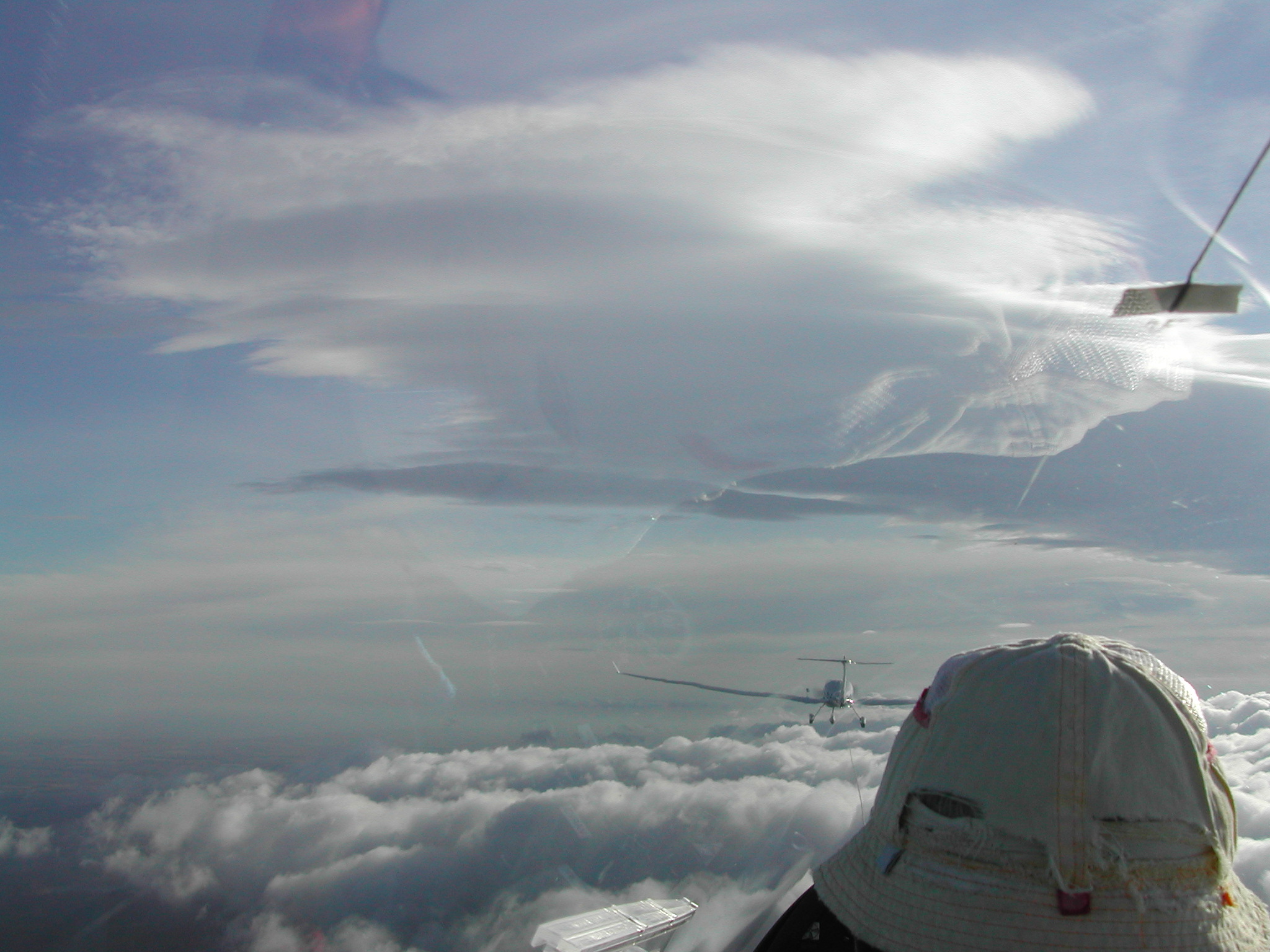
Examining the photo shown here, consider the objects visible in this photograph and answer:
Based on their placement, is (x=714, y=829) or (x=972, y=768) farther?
(x=714, y=829)

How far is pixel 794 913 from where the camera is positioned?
4254 mm

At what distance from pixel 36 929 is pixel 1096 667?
93.0m

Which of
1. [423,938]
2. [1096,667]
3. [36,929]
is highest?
[1096,667]

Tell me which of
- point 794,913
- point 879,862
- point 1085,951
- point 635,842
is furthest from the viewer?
point 635,842

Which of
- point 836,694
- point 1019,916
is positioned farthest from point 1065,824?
point 836,694

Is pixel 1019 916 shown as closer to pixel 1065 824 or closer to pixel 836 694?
pixel 1065 824

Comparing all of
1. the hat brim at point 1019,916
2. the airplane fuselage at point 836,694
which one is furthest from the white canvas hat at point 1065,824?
the airplane fuselage at point 836,694

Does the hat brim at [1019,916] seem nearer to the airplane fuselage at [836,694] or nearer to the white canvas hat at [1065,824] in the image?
the white canvas hat at [1065,824]

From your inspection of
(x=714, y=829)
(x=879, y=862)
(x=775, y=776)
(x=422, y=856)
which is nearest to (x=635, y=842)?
(x=714, y=829)

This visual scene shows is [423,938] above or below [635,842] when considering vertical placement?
below

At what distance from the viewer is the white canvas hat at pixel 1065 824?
101 inches

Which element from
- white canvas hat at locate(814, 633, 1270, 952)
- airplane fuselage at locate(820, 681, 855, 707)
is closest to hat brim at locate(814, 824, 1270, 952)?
white canvas hat at locate(814, 633, 1270, 952)

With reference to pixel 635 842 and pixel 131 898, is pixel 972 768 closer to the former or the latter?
pixel 635 842

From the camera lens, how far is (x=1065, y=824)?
8.51 feet
